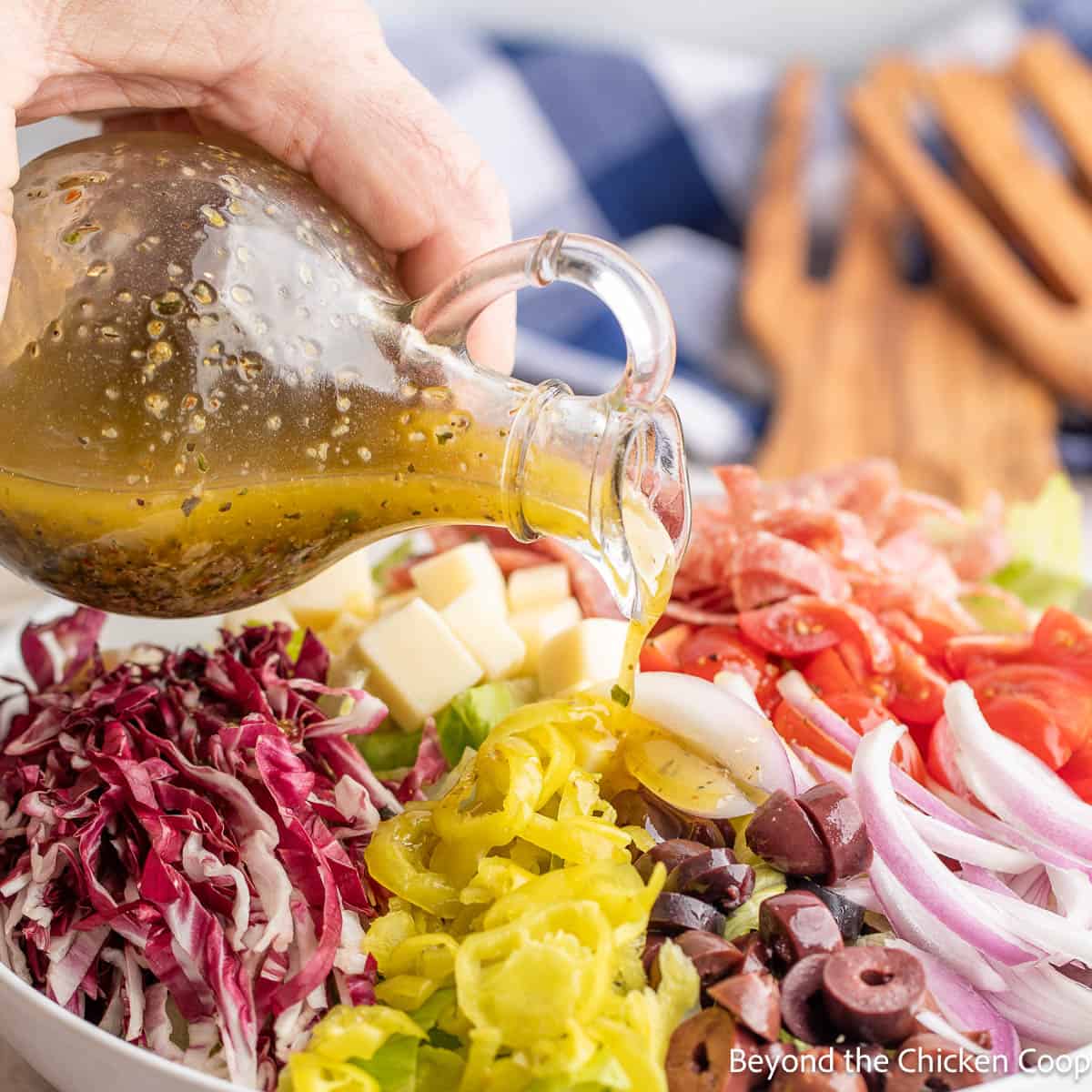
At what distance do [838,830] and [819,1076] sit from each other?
0.66 ft

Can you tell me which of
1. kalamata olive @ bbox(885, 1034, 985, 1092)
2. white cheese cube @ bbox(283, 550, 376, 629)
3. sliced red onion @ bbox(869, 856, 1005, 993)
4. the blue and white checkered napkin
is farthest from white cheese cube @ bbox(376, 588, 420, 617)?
the blue and white checkered napkin

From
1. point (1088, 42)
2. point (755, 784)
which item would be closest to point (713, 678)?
point (755, 784)

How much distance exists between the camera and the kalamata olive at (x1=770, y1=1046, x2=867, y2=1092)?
33.0 inches

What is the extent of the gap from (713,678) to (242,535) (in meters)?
0.48

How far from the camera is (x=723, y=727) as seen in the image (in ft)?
3.59

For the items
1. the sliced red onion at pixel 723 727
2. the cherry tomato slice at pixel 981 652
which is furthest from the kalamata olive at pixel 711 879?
the cherry tomato slice at pixel 981 652

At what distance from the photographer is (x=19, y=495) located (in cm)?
96

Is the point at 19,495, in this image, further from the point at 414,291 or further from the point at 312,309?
the point at 414,291

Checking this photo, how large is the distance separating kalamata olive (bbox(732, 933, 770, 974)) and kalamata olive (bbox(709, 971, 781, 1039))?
0.02m

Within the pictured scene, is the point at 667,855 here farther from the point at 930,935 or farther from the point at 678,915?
the point at 930,935

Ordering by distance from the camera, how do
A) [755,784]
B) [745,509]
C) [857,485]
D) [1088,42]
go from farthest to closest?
[1088,42] < [857,485] < [745,509] < [755,784]

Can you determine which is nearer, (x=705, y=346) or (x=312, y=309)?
(x=312, y=309)

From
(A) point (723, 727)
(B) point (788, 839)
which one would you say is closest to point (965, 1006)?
(B) point (788, 839)

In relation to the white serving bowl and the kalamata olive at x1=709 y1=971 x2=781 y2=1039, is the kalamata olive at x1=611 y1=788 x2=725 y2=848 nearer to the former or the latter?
the kalamata olive at x1=709 y1=971 x2=781 y2=1039
